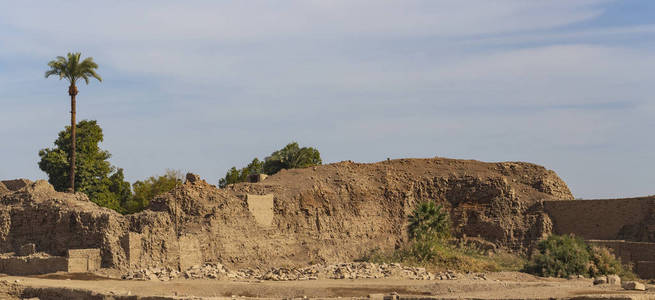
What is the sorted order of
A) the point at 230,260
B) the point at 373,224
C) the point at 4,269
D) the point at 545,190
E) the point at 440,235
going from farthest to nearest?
the point at 545,190, the point at 373,224, the point at 440,235, the point at 230,260, the point at 4,269

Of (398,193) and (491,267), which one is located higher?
(398,193)

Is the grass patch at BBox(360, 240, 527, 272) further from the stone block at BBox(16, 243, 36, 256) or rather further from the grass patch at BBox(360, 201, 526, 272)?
the stone block at BBox(16, 243, 36, 256)

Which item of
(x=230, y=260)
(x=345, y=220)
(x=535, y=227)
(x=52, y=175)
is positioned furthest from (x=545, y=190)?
(x=52, y=175)

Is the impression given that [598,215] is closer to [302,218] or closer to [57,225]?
[302,218]

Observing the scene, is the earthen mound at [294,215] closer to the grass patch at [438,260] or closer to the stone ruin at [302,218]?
the stone ruin at [302,218]

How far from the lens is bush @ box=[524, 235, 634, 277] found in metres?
29.1

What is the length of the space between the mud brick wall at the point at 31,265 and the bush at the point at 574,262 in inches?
647

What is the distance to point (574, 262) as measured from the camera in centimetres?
2925

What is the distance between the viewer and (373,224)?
127ft

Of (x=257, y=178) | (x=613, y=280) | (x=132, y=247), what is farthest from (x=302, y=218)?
(x=613, y=280)

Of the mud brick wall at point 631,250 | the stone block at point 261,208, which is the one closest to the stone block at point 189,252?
the stone block at point 261,208

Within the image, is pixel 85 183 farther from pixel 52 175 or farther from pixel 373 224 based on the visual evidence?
pixel 373 224

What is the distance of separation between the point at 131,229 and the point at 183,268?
225 centimetres

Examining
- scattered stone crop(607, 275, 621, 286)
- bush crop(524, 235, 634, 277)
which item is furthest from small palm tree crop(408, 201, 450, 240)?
scattered stone crop(607, 275, 621, 286)
